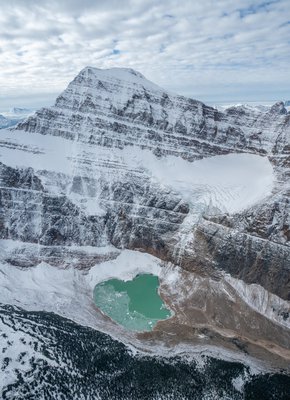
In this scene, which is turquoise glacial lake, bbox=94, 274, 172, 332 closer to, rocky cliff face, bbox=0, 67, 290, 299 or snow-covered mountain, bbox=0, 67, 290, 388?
snow-covered mountain, bbox=0, 67, 290, 388

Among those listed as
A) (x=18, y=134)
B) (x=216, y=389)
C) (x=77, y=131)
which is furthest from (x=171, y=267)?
(x=18, y=134)

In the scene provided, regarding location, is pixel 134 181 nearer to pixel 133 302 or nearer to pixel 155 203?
pixel 155 203

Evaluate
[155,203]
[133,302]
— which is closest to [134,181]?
[155,203]

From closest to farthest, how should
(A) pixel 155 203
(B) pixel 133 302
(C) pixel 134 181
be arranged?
1. (B) pixel 133 302
2. (A) pixel 155 203
3. (C) pixel 134 181

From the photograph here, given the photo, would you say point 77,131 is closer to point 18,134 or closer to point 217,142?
point 18,134

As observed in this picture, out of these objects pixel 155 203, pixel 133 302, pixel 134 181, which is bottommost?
pixel 133 302

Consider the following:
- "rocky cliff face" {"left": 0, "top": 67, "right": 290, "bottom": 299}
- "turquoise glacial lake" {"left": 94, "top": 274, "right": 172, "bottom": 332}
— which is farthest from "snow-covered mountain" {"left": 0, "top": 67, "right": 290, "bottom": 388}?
"turquoise glacial lake" {"left": 94, "top": 274, "right": 172, "bottom": 332}

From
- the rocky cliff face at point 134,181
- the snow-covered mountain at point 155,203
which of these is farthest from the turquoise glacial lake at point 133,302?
the rocky cliff face at point 134,181
